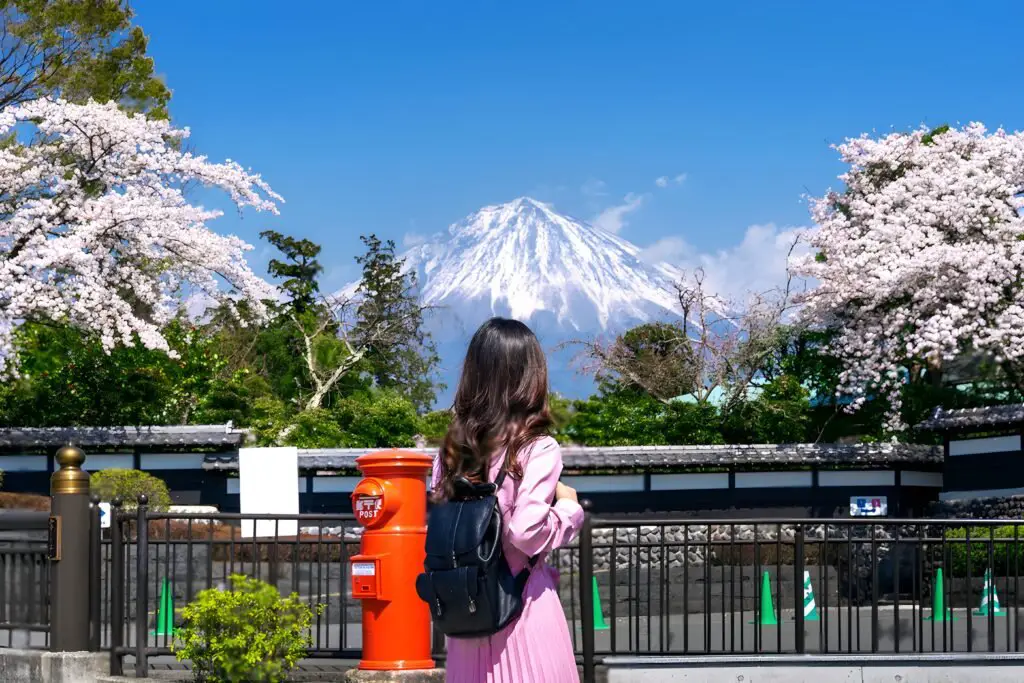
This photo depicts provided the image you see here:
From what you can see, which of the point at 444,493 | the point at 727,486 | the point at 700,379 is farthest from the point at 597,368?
the point at 444,493

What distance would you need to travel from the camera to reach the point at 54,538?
9.03m

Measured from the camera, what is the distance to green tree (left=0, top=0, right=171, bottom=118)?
2778 cm

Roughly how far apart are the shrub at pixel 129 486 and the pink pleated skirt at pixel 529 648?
742 inches

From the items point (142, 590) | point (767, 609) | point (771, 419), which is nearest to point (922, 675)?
point (142, 590)

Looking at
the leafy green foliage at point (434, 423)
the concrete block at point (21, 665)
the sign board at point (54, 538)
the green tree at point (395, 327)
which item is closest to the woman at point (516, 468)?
the sign board at point (54, 538)

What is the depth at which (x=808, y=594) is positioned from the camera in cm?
1518

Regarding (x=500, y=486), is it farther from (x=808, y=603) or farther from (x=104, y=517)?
(x=104, y=517)

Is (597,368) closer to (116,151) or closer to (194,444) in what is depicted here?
(194,444)

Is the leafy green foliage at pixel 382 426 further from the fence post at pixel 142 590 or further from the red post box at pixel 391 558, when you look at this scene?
the red post box at pixel 391 558

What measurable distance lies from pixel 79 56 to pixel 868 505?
805 inches

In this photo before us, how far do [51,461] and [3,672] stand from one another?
705 inches

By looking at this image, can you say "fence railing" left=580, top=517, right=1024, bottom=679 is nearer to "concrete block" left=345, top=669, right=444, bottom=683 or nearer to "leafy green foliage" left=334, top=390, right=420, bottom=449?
"concrete block" left=345, top=669, right=444, bottom=683

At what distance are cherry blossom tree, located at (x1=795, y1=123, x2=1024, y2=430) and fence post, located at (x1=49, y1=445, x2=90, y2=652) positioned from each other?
18342mm

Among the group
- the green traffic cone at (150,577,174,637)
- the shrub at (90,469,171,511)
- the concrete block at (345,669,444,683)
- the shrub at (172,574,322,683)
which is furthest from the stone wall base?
the shrub at (90,469,171,511)
